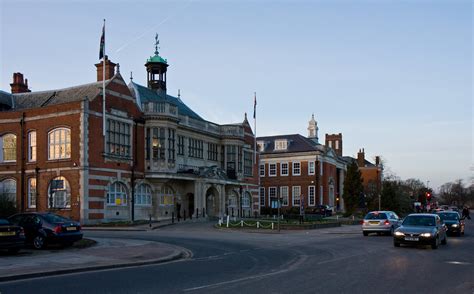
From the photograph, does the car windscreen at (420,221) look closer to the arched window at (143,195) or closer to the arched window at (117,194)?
the arched window at (117,194)

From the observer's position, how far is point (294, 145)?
273 feet

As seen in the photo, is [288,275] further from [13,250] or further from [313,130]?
[313,130]

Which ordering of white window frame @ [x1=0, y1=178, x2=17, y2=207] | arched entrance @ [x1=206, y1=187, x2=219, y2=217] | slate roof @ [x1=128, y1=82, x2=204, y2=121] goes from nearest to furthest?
1. white window frame @ [x1=0, y1=178, x2=17, y2=207]
2. slate roof @ [x1=128, y1=82, x2=204, y2=121]
3. arched entrance @ [x1=206, y1=187, x2=219, y2=217]

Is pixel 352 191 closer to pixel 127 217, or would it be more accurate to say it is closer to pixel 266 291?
pixel 127 217

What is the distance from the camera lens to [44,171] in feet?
141

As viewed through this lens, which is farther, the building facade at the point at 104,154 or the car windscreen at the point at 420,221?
Answer: the building facade at the point at 104,154

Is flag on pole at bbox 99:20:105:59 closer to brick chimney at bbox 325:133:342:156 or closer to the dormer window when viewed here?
the dormer window

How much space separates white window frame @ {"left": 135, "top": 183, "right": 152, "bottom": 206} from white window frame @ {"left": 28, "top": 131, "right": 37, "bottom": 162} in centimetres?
903

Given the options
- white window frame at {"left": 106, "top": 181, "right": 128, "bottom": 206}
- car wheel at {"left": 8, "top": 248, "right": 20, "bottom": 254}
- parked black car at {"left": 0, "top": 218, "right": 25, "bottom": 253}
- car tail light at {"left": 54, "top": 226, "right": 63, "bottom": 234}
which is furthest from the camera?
white window frame at {"left": 106, "top": 181, "right": 128, "bottom": 206}

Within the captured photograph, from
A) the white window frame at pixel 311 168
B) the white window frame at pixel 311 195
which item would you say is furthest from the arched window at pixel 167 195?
the white window frame at pixel 311 195

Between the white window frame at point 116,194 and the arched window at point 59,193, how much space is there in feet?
10.6

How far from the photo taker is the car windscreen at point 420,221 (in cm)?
2281

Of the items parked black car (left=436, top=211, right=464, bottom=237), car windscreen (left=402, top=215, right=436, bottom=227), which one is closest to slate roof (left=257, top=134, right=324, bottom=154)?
parked black car (left=436, top=211, right=464, bottom=237)

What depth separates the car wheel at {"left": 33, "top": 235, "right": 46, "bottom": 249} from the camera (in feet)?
67.2
